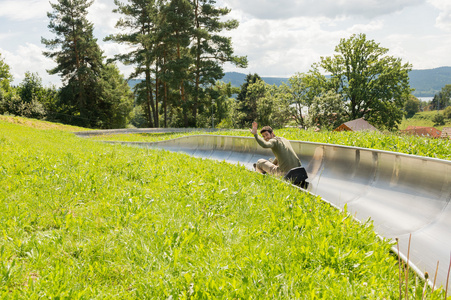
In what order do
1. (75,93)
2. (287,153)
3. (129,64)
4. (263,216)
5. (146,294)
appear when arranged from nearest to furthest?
1. (146,294)
2. (263,216)
3. (287,153)
4. (129,64)
5. (75,93)

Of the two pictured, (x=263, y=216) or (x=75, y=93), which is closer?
(x=263, y=216)

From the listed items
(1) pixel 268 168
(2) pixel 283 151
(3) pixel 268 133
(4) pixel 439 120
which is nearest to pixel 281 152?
(2) pixel 283 151

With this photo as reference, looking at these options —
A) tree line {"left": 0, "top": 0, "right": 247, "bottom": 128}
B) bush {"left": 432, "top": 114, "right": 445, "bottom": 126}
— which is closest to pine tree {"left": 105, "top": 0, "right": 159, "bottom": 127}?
tree line {"left": 0, "top": 0, "right": 247, "bottom": 128}

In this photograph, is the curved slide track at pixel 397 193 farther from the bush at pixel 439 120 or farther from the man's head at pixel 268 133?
the bush at pixel 439 120

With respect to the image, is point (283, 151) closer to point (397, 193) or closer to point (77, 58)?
point (397, 193)

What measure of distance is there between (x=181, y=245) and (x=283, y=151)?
4820mm

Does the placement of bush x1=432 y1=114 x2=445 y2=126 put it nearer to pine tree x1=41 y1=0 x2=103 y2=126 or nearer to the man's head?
pine tree x1=41 y1=0 x2=103 y2=126

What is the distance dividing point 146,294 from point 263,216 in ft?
7.90

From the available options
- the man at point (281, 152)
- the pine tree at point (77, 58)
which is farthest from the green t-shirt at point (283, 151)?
the pine tree at point (77, 58)

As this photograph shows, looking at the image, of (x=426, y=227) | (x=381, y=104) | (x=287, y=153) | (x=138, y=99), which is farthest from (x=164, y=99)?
(x=426, y=227)

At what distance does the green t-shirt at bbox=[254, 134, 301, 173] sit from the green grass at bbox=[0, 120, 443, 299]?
70.0 inches

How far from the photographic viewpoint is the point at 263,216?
477 centimetres

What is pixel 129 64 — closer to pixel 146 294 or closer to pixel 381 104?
pixel 381 104

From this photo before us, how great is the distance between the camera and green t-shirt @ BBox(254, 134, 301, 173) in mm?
7844
